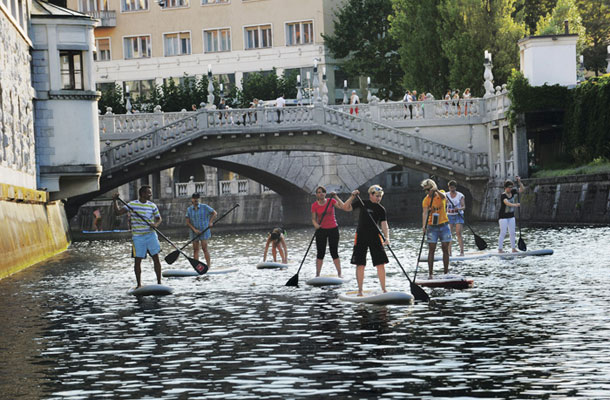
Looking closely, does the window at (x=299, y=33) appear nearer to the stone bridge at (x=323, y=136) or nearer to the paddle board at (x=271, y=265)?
the stone bridge at (x=323, y=136)

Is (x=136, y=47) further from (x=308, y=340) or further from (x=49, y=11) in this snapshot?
(x=308, y=340)

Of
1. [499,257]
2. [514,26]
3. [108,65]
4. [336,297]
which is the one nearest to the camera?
[336,297]

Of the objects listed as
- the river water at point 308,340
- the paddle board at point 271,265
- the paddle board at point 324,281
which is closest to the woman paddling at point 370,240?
the river water at point 308,340

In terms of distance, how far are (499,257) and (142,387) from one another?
64.7 feet

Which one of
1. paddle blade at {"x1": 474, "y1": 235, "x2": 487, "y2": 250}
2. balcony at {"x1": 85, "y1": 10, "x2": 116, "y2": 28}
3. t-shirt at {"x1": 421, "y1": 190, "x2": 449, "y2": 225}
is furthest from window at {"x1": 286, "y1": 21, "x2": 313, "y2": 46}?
t-shirt at {"x1": 421, "y1": 190, "x2": 449, "y2": 225}

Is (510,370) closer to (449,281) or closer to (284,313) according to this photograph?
(284,313)

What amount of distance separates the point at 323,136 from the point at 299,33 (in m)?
28.2

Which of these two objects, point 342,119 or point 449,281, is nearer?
point 449,281

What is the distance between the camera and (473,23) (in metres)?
69.0

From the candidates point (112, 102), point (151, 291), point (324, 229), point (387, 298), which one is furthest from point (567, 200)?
point (112, 102)

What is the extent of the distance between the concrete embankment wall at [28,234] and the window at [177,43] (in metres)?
41.3

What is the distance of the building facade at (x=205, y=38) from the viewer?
88000 millimetres

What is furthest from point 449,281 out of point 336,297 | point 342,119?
point 342,119

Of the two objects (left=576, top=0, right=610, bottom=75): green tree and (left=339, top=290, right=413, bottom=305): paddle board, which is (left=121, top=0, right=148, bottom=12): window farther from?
(left=339, top=290, right=413, bottom=305): paddle board
